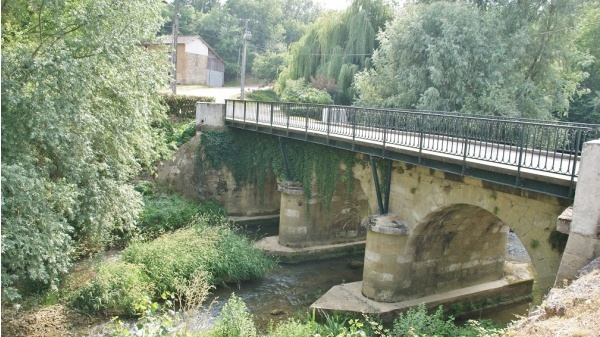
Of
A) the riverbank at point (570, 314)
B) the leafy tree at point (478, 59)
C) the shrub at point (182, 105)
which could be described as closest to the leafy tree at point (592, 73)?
the leafy tree at point (478, 59)

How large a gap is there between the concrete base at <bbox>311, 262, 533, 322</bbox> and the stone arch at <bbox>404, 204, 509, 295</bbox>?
0.30m

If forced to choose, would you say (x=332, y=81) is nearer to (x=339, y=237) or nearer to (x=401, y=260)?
(x=339, y=237)

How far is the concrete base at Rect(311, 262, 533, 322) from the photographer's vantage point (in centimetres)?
1334

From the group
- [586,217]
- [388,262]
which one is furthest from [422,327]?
[586,217]

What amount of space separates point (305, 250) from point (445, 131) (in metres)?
7.15

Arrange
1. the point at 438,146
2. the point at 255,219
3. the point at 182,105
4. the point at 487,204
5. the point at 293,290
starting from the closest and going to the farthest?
the point at 487,204 < the point at 438,146 < the point at 293,290 < the point at 255,219 < the point at 182,105

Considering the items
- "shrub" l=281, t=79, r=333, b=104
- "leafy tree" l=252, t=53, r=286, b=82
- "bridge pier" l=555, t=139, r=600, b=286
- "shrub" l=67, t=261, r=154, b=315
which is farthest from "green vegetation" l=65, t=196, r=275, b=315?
"leafy tree" l=252, t=53, r=286, b=82

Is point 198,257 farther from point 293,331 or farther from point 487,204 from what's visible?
point 487,204

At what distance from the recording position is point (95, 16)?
11312mm

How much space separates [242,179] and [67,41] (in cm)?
1277

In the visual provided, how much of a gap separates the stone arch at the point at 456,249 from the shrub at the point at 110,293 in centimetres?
718

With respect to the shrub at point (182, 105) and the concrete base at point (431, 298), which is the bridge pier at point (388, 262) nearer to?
the concrete base at point (431, 298)

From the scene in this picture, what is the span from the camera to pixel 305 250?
18.7m

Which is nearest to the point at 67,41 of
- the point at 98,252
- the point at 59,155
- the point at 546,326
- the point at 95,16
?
the point at 95,16
